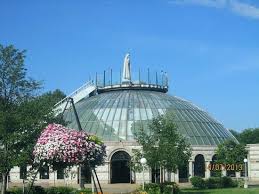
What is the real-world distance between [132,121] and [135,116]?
1120 mm

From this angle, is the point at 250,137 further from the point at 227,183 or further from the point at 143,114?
the point at 227,183

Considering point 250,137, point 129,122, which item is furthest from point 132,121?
point 250,137

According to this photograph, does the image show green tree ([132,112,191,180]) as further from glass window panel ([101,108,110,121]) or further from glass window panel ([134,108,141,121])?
Answer: glass window panel ([101,108,110,121])

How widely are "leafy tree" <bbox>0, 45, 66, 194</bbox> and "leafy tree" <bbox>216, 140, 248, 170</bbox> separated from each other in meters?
33.5

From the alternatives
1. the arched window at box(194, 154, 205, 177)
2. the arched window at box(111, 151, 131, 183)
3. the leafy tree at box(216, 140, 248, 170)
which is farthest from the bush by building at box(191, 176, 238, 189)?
the arched window at box(111, 151, 131, 183)

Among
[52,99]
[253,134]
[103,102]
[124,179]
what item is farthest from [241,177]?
[253,134]

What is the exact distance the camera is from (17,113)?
1452 inches

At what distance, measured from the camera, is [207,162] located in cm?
7194

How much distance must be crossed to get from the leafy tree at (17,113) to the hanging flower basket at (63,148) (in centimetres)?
713

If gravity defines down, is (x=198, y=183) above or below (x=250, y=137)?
below

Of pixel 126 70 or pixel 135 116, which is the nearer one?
pixel 135 116

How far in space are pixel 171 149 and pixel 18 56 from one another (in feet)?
52.9

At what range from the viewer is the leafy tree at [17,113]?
116ft

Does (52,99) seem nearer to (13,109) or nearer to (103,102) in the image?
(13,109)
